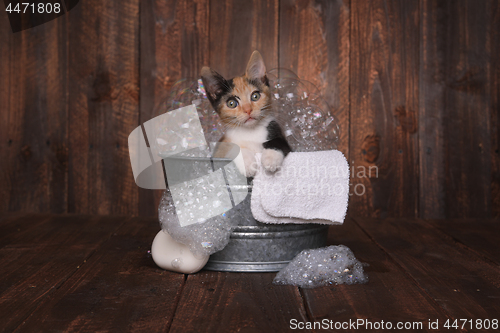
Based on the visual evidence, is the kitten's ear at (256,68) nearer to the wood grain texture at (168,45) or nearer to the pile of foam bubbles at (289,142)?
the pile of foam bubbles at (289,142)

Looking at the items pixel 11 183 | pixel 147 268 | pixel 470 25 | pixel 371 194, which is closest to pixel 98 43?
pixel 11 183

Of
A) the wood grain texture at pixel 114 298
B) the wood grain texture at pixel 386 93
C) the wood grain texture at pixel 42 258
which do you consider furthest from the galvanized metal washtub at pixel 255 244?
the wood grain texture at pixel 386 93

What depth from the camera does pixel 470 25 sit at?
176 cm

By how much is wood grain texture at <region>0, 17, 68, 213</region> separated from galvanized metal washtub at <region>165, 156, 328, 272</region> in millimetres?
1009

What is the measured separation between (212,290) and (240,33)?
114cm

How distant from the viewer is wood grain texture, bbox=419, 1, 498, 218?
5.76 ft

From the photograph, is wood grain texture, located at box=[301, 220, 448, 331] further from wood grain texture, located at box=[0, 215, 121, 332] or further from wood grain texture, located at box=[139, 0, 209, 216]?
wood grain texture, located at box=[139, 0, 209, 216]

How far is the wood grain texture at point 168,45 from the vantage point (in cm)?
176

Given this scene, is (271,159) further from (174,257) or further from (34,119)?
(34,119)

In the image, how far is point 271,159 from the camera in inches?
37.8

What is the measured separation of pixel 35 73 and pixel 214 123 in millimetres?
1038

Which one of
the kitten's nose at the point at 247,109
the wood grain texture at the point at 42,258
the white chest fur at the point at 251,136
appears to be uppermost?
the kitten's nose at the point at 247,109

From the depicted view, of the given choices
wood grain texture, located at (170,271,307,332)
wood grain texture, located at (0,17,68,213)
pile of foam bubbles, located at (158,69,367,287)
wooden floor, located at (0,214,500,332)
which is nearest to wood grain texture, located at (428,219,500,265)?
wooden floor, located at (0,214,500,332)

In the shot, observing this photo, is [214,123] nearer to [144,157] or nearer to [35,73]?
[144,157]
